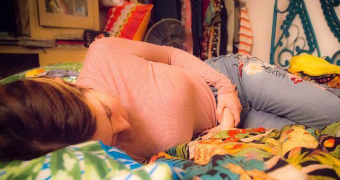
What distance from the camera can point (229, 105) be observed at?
0.88 m

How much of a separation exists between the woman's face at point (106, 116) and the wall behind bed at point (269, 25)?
2.06m

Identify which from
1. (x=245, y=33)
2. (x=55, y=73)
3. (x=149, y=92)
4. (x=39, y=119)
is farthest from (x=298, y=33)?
(x=39, y=119)

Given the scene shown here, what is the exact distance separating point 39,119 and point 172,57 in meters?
0.68

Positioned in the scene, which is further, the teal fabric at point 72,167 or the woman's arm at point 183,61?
the woman's arm at point 183,61

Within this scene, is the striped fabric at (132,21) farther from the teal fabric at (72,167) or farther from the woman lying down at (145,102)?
the teal fabric at (72,167)

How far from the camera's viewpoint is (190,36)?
2143 millimetres

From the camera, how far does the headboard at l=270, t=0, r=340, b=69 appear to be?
6.25 feet

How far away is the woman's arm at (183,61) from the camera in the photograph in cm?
84

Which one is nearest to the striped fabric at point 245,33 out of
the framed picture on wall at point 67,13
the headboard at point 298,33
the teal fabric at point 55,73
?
the headboard at point 298,33

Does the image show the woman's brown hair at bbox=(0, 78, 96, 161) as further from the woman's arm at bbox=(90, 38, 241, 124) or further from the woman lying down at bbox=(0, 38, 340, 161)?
the woman's arm at bbox=(90, 38, 241, 124)

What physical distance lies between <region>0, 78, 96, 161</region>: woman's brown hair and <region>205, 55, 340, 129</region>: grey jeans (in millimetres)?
620

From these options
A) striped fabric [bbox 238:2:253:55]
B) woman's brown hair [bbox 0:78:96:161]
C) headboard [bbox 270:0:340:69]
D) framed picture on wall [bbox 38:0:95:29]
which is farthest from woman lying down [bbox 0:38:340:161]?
striped fabric [bbox 238:2:253:55]

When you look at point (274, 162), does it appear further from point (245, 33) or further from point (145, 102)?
point (245, 33)

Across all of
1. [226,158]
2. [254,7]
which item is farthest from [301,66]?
[226,158]
